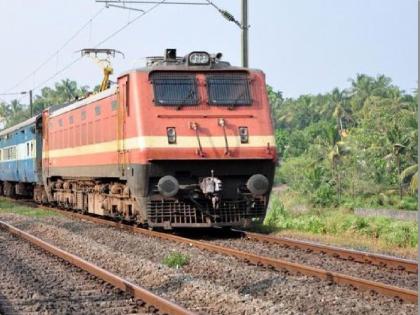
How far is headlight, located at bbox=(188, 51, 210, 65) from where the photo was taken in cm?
1477

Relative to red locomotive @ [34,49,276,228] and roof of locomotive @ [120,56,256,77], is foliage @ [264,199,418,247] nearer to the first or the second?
red locomotive @ [34,49,276,228]

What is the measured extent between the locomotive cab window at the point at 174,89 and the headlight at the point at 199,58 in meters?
0.32

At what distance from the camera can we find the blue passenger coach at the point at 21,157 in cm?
2557

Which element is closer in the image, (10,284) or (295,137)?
(10,284)

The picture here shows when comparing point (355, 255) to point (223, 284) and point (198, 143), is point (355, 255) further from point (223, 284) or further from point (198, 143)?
point (198, 143)

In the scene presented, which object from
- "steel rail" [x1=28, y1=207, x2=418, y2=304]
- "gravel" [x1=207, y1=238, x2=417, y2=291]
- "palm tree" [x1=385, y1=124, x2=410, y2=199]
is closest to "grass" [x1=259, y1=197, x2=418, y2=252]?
"gravel" [x1=207, y1=238, x2=417, y2=291]

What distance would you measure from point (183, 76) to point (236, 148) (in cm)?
177

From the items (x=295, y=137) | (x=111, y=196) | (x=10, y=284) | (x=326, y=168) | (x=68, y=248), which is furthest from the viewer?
(x=295, y=137)

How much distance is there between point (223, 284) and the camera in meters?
8.94

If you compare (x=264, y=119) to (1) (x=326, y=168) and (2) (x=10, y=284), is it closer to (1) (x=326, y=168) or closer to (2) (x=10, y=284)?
(2) (x=10, y=284)

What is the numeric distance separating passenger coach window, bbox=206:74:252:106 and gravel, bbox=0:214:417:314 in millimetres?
3021

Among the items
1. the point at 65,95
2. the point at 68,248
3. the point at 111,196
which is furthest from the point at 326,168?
the point at 65,95

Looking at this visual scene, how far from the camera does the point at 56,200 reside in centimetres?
2319

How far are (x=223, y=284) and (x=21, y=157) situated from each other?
2147 cm
